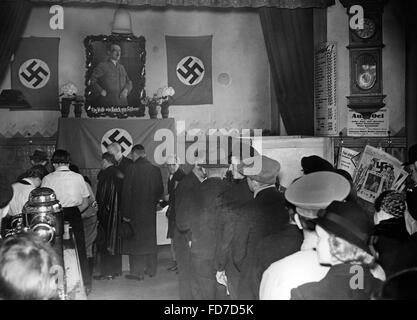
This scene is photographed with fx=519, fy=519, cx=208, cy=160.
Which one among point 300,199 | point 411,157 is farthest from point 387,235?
point 411,157

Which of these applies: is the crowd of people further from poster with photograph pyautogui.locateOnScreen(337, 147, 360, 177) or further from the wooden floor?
poster with photograph pyautogui.locateOnScreen(337, 147, 360, 177)

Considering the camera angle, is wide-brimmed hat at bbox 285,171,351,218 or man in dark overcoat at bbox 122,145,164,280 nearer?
wide-brimmed hat at bbox 285,171,351,218

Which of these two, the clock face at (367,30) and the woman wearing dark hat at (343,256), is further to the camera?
the clock face at (367,30)

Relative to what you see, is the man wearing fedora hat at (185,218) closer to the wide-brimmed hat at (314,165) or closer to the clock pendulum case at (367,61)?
the wide-brimmed hat at (314,165)

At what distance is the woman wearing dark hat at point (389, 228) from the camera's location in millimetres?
2301

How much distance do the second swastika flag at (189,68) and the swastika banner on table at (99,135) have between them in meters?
0.85

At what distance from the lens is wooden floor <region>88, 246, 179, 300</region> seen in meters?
4.53

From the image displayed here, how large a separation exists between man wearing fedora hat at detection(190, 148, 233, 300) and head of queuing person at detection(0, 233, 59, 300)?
1900 mm

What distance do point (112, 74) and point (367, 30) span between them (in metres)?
3.38

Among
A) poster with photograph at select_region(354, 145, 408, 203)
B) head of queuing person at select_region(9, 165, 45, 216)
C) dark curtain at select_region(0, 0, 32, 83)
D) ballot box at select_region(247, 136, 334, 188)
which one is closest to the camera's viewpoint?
head of queuing person at select_region(9, 165, 45, 216)

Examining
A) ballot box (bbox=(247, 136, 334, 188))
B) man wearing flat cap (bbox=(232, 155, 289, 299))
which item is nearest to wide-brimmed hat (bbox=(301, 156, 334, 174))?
man wearing flat cap (bbox=(232, 155, 289, 299))

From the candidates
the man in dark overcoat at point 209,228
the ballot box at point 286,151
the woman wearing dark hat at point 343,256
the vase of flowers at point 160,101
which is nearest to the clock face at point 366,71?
the ballot box at point 286,151

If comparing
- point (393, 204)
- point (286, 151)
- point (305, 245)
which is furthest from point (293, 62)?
point (305, 245)
